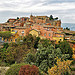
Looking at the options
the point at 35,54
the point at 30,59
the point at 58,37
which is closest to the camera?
the point at 30,59

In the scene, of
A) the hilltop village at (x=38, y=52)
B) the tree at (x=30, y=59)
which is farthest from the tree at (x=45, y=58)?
the tree at (x=30, y=59)

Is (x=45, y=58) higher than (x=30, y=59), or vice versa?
(x=45, y=58)

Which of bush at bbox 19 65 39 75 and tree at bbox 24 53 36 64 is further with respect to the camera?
tree at bbox 24 53 36 64

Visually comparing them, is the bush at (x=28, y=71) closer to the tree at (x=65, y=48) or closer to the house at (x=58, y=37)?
the tree at (x=65, y=48)

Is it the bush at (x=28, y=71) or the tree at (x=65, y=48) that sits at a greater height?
the bush at (x=28, y=71)

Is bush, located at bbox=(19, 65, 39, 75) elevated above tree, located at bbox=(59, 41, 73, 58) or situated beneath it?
elevated above

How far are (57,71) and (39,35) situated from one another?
19465 millimetres

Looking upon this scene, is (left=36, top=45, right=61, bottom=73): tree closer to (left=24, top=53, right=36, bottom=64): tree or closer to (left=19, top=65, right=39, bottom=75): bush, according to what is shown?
(left=24, top=53, right=36, bottom=64): tree

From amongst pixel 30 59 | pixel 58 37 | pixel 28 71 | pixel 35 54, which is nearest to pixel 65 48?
pixel 58 37

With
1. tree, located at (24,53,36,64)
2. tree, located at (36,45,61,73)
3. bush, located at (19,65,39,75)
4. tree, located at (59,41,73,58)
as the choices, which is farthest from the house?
bush, located at (19,65,39,75)

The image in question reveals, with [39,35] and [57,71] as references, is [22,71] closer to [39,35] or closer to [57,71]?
[57,71]

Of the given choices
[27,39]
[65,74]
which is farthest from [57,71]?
[27,39]

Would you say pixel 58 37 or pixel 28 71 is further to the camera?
pixel 58 37

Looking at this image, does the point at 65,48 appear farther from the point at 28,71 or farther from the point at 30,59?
the point at 28,71
